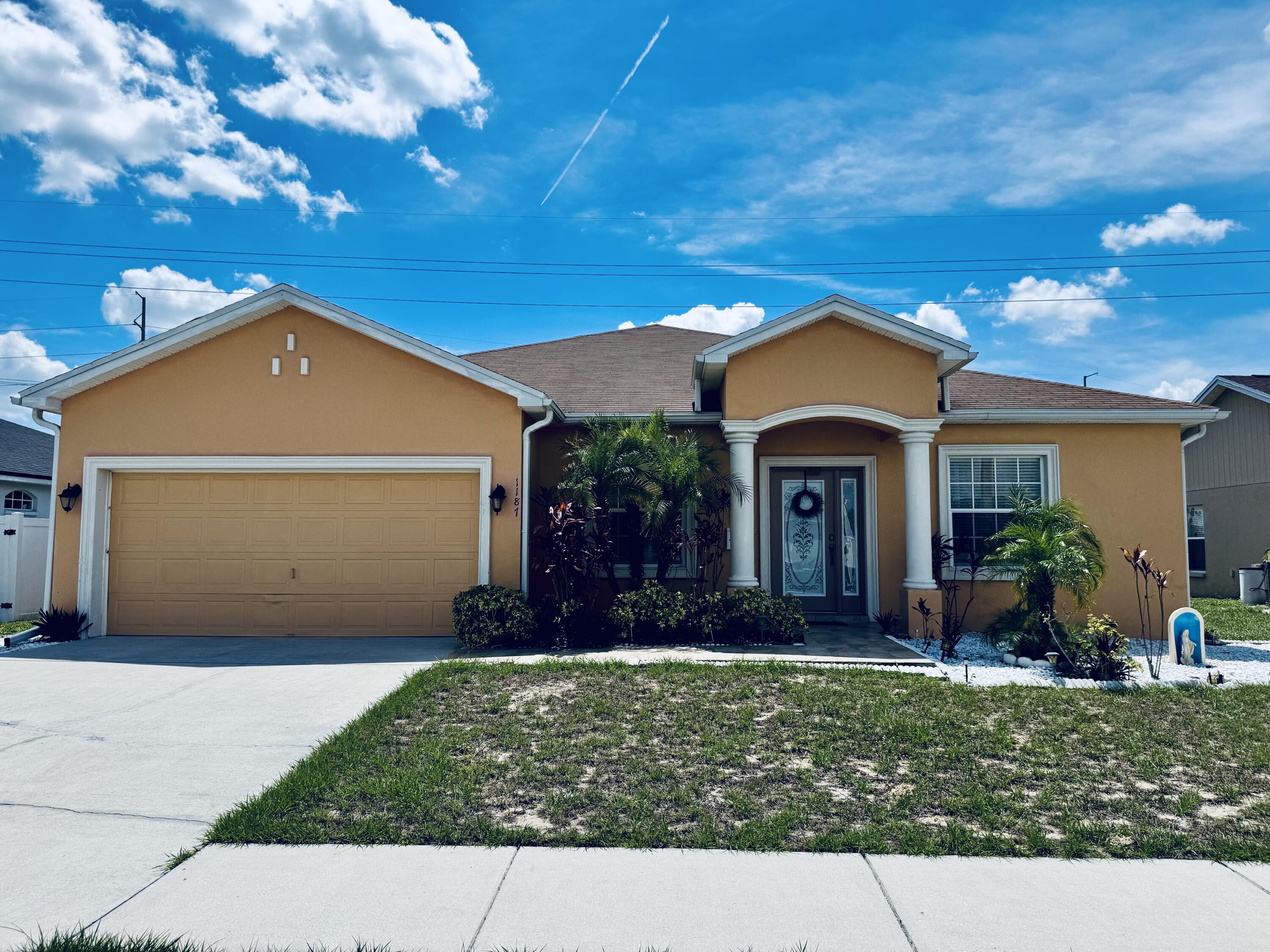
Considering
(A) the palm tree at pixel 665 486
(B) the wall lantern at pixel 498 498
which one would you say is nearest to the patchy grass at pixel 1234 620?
(A) the palm tree at pixel 665 486

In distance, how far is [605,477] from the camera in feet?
32.9

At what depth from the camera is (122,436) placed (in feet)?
34.1

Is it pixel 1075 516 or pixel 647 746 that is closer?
pixel 647 746

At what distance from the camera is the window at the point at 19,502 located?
58.4 ft

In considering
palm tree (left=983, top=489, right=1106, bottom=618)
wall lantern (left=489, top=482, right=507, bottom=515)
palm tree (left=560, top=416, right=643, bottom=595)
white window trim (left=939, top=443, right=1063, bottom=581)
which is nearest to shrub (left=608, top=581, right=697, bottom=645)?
palm tree (left=560, top=416, right=643, bottom=595)

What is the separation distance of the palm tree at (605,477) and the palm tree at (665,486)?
0.30 ft

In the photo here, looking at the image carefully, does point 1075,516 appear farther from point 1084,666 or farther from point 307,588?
point 307,588

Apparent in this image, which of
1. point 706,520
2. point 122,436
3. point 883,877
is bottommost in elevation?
point 883,877

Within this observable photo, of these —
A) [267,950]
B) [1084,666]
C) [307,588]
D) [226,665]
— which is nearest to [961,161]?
[1084,666]

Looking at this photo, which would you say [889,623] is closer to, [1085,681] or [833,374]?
[1085,681]

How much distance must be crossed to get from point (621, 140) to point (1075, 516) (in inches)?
372

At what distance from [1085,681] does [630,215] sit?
40.3 feet

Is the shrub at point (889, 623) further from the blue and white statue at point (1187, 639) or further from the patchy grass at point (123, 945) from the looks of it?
the patchy grass at point (123, 945)

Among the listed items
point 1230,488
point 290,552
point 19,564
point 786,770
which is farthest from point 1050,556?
point 19,564
